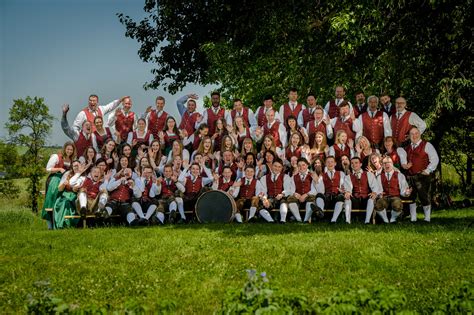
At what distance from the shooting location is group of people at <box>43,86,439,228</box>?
34.2 feet

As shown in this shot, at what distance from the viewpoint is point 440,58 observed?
1322 centimetres

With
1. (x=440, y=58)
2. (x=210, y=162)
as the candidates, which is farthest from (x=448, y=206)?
(x=210, y=162)

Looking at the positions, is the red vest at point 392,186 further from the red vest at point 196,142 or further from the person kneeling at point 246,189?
the red vest at point 196,142

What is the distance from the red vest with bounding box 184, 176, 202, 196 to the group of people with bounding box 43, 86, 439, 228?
2 cm

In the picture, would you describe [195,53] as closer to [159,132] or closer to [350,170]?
[159,132]

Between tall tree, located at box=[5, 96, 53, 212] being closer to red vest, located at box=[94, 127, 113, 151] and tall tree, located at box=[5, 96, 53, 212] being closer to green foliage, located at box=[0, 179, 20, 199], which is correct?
green foliage, located at box=[0, 179, 20, 199]

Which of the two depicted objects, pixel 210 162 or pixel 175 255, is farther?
pixel 210 162

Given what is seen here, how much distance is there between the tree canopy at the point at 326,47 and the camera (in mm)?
12172

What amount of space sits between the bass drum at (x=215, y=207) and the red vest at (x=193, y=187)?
0.70 metres

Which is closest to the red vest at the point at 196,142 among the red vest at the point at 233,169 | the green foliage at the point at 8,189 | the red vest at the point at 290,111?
the red vest at the point at 233,169

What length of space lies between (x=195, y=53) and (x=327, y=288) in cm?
1432

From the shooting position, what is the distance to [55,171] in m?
11.3

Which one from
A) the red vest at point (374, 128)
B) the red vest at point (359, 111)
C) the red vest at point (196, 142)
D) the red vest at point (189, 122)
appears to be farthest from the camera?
the red vest at point (189, 122)

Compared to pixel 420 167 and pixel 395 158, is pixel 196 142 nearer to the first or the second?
pixel 395 158
